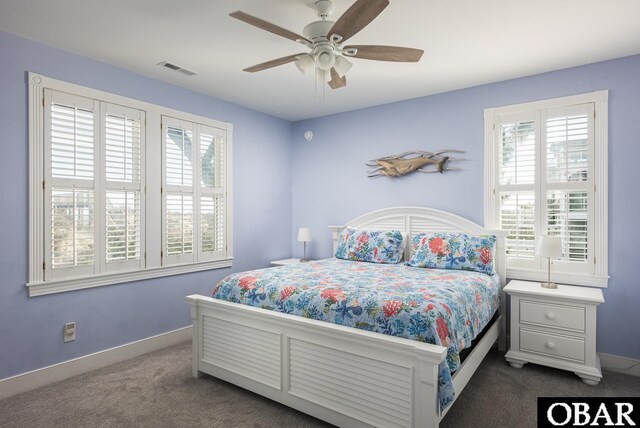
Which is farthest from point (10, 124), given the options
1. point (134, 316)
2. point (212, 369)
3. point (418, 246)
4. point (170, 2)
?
point (418, 246)

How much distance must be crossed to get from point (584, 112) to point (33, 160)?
14.9 ft

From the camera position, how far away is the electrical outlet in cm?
300

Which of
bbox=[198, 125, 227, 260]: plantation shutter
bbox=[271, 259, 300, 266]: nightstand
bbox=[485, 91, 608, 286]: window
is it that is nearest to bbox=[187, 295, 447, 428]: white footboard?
bbox=[198, 125, 227, 260]: plantation shutter

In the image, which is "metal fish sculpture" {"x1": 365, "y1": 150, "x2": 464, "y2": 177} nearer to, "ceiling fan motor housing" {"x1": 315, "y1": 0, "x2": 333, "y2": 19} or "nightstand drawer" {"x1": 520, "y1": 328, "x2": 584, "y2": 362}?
"nightstand drawer" {"x1": 520, "y1": 328, "x2": 584, "y2": 362}

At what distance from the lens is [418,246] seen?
3.76 meters

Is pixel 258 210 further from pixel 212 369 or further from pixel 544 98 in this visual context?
pixel 544 98

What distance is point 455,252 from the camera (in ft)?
11.5

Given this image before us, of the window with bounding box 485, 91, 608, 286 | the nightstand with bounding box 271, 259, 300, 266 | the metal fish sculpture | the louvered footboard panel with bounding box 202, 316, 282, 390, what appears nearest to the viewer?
the louvered footboard panel with bounding box 202, 316, 282, 390

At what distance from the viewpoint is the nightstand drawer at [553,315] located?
2887mm

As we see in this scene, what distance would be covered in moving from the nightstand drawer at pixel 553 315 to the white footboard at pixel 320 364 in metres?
1.64

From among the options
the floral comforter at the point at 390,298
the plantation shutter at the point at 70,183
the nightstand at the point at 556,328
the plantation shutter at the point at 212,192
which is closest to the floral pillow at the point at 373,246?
the floral comforter at the point at 390,298

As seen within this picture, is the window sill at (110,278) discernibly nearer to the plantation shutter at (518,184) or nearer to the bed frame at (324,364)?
the bed frame at (324,364)

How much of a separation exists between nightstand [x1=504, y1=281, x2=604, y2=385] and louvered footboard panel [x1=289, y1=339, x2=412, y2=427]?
164 cm

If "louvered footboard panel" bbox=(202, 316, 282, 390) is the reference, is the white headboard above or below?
above
